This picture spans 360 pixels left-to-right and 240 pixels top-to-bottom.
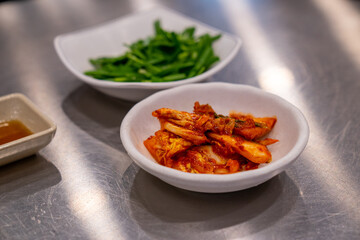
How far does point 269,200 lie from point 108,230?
47 cm

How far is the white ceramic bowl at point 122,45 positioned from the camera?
1713mm

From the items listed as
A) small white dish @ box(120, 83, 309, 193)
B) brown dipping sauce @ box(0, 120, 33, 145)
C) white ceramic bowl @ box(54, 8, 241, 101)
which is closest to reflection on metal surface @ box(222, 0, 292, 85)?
white ceramic bowl @ box(54, 8, 241, 101)

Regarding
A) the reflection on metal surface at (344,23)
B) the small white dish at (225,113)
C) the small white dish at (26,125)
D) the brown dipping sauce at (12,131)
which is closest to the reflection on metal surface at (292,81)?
the reflection on metal surface at (344,23)

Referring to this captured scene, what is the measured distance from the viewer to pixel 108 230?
4.02ft

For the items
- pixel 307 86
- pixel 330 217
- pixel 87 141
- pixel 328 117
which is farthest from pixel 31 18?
pixel 330 217

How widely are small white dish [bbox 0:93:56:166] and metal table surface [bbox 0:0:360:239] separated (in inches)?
3.5

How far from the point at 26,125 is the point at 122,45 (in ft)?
2.80

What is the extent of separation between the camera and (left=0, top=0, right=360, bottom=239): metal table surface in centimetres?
122

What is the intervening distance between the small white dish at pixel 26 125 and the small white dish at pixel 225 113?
→ 274mm

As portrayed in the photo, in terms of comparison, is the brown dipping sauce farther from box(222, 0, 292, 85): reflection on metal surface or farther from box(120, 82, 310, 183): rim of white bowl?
box(222, 0, 292, 85): reflection on metal surface

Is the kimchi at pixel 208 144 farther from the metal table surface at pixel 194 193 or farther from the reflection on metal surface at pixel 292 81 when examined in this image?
the reflection on metal surface at pixel 292 81

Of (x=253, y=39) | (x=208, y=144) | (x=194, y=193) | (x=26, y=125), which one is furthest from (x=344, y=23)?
(x=26, y=125)

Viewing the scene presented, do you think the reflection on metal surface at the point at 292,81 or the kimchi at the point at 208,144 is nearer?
the kimchi at the point at 208,144

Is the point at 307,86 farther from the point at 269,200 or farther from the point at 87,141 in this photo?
the point at 87,141
